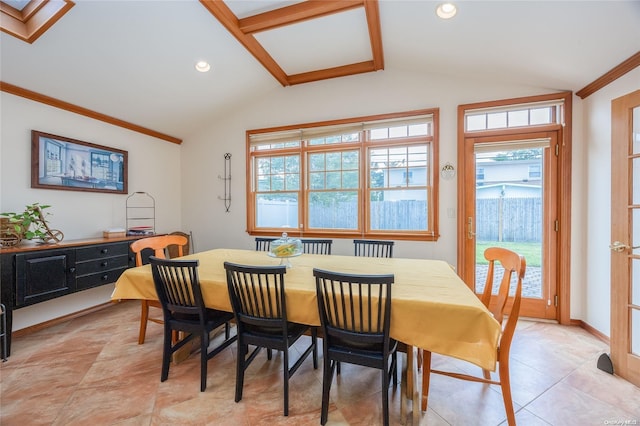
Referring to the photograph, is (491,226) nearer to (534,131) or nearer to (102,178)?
(534,131)

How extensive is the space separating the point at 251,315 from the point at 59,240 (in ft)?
8.32

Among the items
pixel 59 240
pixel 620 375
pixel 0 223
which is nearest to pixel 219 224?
pixel 59 240

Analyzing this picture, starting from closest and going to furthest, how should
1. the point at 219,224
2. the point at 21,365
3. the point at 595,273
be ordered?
the point at 21,365 < the point at 595,273 < the point at 219,224

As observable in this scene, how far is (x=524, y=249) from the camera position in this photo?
3.15 m

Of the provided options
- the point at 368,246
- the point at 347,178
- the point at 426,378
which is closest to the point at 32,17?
the point at 347,178

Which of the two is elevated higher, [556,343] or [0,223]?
[0,223]

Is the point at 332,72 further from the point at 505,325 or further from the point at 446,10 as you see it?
the point at 505,325

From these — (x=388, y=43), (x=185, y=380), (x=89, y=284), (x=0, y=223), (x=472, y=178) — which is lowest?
(x=185, y=380)

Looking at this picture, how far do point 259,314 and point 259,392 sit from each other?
631 millimetres

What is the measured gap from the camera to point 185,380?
204 cm

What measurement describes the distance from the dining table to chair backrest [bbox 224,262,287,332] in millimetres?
70

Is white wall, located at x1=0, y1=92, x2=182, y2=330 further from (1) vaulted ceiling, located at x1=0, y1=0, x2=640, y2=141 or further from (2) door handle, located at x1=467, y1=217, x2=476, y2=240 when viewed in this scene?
(2) door handle, located at x1=467, y1=217, x2=476, y2=240

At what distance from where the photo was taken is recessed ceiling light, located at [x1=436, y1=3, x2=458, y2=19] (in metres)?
2.21

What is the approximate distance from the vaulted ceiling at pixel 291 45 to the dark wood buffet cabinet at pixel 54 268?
1639 millimetres
